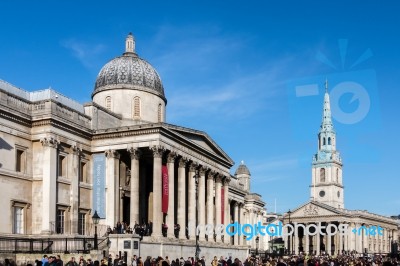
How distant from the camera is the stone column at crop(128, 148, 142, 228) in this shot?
151 feet

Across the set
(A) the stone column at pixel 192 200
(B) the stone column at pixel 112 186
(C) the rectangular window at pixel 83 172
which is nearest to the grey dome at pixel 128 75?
(A) the stone column at pixel 192 200

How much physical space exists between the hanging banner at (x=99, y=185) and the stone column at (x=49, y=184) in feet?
16.1

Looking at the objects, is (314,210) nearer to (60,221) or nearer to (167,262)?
(60,221)

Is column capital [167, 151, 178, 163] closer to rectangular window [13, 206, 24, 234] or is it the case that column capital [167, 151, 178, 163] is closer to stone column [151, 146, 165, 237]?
stone column [151, 146, 165, 237]

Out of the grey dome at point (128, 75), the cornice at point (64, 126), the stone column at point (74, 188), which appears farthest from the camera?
the grey dome at point (128, 75)

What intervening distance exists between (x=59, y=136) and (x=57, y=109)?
2.00m

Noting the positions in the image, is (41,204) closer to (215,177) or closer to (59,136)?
(59,136)

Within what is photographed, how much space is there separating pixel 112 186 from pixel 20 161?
7.69 meters

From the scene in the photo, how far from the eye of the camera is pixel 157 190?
46219 mm

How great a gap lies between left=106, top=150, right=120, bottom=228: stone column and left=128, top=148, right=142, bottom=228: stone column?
1525mm

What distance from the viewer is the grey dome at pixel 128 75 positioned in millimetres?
55719

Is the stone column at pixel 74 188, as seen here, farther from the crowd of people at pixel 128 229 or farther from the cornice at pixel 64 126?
the crowd of people at pixel 128 229

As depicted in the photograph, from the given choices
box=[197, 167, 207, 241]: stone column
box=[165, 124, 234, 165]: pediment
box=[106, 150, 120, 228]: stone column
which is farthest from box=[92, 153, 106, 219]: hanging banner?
box=[197, 167, 207, 241]: stone column

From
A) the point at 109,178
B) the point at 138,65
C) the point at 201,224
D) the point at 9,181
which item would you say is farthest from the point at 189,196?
the point at 9,181
